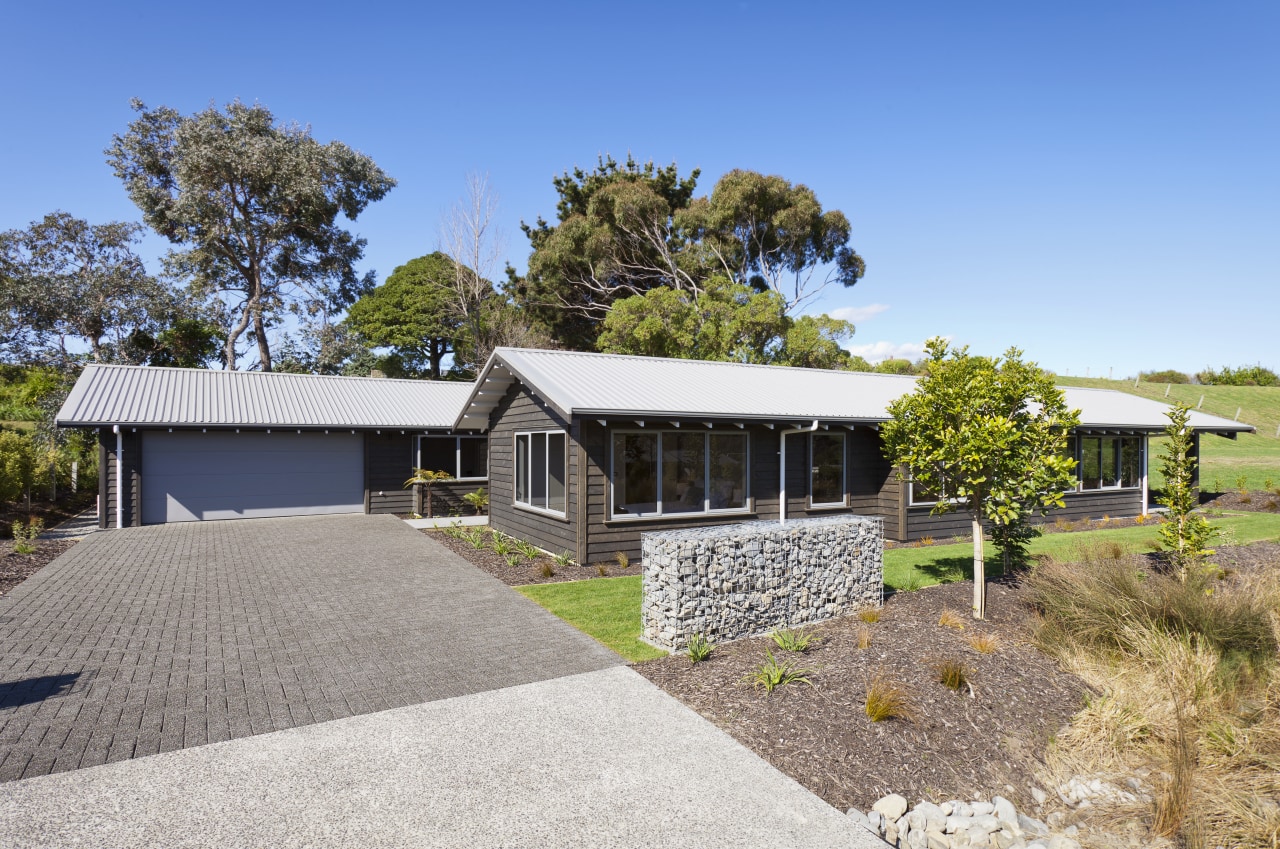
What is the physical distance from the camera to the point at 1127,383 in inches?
1918

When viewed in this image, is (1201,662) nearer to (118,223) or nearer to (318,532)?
(318,532)

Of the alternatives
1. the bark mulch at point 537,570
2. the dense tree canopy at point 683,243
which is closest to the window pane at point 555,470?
the bark mulch at point 537,570

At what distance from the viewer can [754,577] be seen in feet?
21.9

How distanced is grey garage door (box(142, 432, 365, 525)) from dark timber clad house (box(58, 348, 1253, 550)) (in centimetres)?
3

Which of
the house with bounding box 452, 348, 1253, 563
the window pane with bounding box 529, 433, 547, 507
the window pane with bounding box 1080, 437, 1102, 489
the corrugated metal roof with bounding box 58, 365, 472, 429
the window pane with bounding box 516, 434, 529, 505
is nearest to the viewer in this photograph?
the house with bounding box 452, 348, 1253, 563

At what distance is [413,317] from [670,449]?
2684 centimetres

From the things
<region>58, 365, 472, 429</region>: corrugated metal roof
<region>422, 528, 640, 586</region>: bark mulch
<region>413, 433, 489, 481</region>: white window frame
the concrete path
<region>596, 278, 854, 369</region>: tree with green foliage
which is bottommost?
<region>422, 528, 640, 586</region>: bark mulch

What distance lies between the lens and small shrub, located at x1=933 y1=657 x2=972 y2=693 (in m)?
5.27

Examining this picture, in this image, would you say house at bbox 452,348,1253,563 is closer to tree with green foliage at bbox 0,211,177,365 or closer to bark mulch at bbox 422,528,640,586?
bark mulch at bbox 422,528,640,586

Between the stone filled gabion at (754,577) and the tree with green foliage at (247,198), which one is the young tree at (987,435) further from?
the tree with green foliage at (247,198)

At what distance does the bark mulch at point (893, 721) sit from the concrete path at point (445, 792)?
35 centimetres

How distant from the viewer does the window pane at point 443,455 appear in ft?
59.9

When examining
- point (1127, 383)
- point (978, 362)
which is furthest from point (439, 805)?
point (1127, 383)

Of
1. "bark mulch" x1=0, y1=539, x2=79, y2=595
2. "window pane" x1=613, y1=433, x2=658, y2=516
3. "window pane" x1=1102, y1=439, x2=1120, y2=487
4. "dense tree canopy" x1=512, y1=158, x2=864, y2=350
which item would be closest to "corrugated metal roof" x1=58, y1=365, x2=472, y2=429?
"bark mulch" x1=0, y1=539, x2=79, y2=595
